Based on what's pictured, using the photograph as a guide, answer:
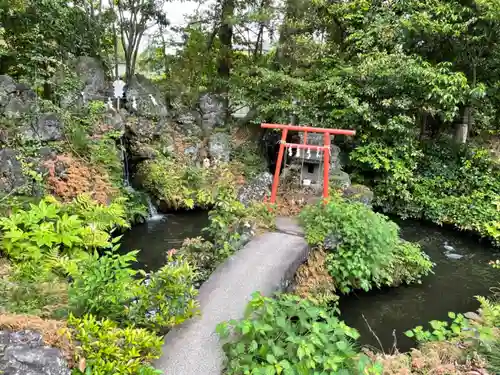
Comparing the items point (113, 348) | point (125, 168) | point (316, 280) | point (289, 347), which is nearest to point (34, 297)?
point (113, 348)

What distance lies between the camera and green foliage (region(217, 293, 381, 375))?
11.1 ft

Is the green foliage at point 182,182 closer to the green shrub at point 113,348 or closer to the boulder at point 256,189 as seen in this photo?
the boulder at point 256,189

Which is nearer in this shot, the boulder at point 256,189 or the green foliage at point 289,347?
the green foliage at point 289,347

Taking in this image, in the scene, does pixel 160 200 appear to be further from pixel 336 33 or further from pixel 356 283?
pixel 336 33

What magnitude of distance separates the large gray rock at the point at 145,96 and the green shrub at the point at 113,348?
912 cm

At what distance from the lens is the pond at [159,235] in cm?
816

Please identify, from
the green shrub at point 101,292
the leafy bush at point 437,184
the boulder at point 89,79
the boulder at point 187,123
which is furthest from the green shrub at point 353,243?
the boulder at point 89,79

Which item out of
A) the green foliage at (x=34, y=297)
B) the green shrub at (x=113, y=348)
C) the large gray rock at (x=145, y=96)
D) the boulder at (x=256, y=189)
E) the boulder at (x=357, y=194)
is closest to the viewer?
the green shrub at (x=113, y=348)

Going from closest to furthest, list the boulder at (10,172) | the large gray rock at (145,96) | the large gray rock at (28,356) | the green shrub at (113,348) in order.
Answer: the large gray rock at (28,356) → the green shrub at (113,348) → the boulder at (10,172) → the large gray rock at (145,96)

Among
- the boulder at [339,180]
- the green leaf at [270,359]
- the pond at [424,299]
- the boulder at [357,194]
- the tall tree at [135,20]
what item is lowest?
the pond at [424,299]

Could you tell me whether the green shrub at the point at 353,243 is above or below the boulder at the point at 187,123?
below

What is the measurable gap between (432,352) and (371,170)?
8.36 m

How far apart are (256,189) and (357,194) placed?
2.98 meters

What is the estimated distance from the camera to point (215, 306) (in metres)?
4.83
